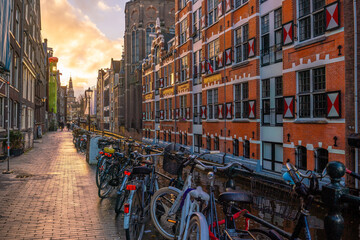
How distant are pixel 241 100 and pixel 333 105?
21.4 ft

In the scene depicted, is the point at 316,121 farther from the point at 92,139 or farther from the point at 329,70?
the point at 92,139

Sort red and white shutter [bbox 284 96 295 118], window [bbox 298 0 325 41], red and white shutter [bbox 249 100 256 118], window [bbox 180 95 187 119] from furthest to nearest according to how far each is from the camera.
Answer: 1. window [bbox 180 95 187 119]
2. red and white shutter [bbox 249 100 256 118]
3. red and white shutter [bbox 284 96 295 118]
4. window [bbox 298 0 325 41]

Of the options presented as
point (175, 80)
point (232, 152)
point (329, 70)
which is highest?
point (175, 80)

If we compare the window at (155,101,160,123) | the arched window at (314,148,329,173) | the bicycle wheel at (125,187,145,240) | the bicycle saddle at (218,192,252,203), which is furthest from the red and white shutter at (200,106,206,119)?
the bicycle saddle at (218,192,252,203)

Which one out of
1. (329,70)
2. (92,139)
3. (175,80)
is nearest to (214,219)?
(329,70)

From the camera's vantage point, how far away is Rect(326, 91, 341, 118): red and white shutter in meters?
10.7

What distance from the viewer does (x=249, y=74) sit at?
16.3m

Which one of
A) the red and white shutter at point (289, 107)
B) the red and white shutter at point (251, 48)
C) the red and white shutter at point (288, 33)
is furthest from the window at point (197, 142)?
the red and white shutter at point (288, 33)

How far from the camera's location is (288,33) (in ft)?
43.3

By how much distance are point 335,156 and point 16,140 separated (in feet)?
55.1

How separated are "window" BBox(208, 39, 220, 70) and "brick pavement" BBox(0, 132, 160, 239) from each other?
12824 mm

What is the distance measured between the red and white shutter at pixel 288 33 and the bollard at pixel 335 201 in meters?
11.9

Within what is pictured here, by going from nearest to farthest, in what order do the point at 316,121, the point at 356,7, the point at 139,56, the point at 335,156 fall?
the point at 356,7 → the point at 335,156 → the point at 316,121 → the point at 139,56

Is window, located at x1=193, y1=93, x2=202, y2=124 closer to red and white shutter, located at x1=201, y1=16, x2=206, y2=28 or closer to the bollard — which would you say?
red and white shutter, located at x1=201, y1=16, x2=206, y2=28
